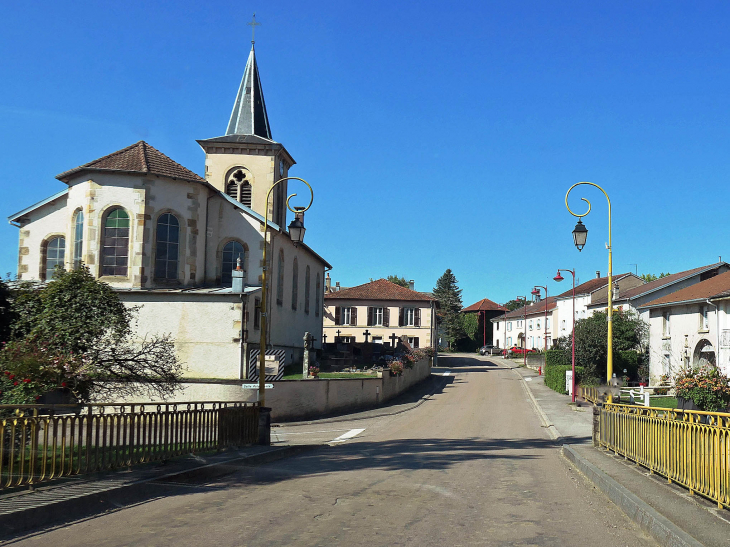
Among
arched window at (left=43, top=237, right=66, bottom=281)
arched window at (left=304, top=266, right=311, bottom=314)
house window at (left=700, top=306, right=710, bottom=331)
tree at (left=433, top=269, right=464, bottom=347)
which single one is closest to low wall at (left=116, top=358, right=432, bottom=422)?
arched window at (left=304, top=266, right=311, bottom=314)

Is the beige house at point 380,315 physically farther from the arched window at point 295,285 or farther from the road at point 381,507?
the road at point 381,507

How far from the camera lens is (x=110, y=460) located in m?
9.89

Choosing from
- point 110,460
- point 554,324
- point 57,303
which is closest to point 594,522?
point 110,460

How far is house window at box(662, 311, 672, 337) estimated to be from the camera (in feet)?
137

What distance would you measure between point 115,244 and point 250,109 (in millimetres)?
16415

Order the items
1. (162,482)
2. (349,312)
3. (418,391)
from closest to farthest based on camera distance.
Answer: (162,482) < (418,391) < (349,312)

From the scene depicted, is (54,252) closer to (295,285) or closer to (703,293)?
(295,285)

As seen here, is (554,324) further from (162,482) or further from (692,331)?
(162,482)

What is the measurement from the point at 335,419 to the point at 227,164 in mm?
18949

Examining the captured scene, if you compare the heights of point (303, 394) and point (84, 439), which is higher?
point (84, 439)

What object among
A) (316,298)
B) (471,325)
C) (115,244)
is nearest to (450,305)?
(471,325)

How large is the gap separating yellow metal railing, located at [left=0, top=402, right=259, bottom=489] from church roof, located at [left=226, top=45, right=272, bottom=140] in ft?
103

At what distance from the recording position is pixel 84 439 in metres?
9.24

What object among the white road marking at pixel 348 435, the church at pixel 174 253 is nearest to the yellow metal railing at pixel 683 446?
the white road marking at pixel 348 435
